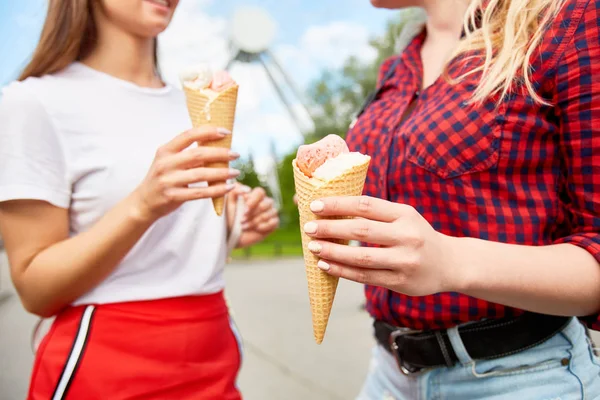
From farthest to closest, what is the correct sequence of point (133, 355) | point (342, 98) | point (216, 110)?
1. point (342, 98)
2. point (216, 110)
3. point (133, 355)

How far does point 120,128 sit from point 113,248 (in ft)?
1.58

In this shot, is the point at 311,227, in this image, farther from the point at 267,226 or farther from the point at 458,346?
the point at 267,226

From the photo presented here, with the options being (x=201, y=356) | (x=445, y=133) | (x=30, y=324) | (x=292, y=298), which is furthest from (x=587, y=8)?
(x=30, y=324)

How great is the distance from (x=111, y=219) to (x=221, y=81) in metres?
0.66

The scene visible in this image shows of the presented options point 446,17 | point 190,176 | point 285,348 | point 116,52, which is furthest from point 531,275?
point 285,348

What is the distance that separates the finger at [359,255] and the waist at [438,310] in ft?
1.64

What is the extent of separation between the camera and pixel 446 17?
1.78 metres

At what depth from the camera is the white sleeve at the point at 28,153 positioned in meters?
1.52

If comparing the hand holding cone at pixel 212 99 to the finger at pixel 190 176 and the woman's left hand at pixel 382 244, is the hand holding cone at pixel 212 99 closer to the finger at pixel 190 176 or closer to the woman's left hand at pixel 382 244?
the finger at pixel 190 176

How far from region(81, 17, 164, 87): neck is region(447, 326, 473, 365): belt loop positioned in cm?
152

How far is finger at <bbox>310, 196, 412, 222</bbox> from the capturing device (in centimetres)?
92

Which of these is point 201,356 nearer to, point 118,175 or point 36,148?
point 118,175

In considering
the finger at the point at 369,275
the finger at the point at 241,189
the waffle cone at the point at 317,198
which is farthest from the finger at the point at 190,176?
the finger at the point at 241,189

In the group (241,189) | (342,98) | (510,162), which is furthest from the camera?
(342,98)
